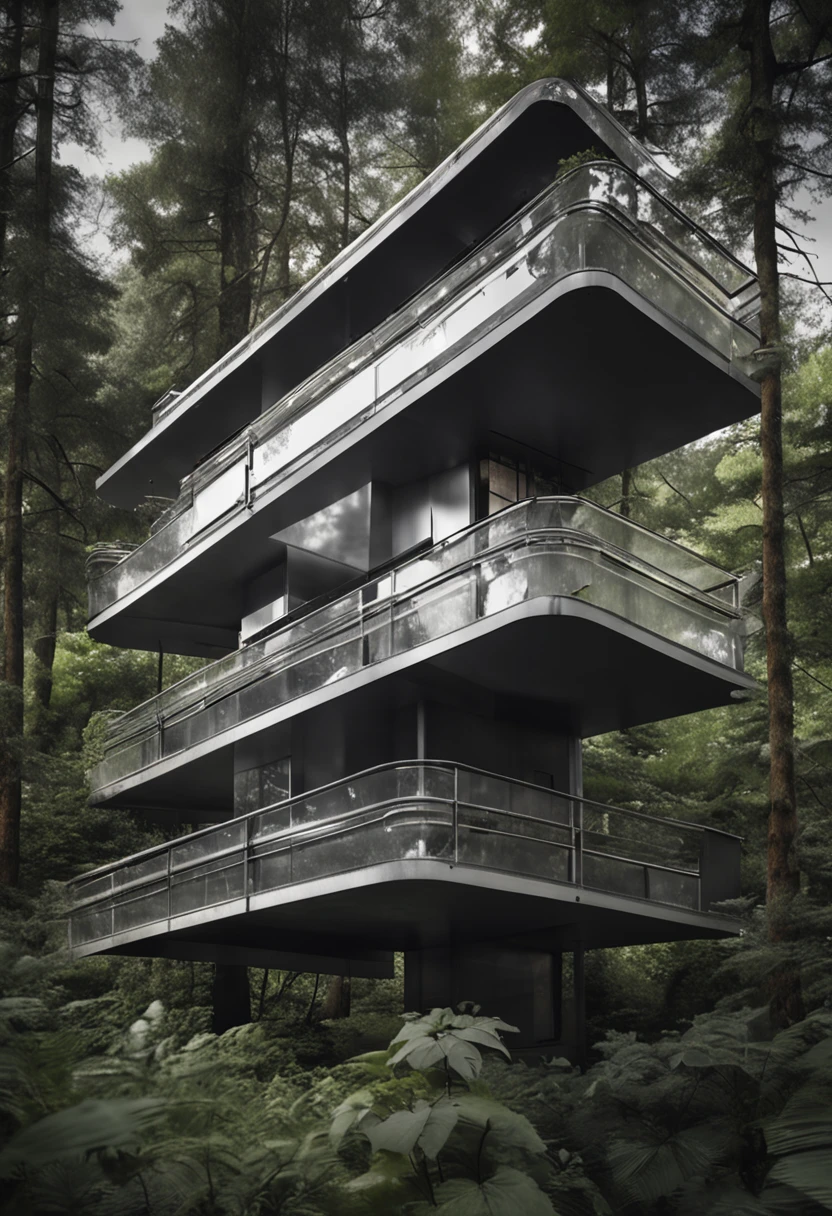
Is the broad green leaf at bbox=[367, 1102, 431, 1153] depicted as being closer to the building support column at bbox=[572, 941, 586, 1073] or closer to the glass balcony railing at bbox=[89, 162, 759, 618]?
the glass balcony railing at bbox=[89, 162, 759, 618]

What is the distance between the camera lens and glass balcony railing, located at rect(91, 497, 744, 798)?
47.8 ft

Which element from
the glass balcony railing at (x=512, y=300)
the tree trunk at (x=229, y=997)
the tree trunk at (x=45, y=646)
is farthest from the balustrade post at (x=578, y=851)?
the tree trunk at (x=45, y=646)

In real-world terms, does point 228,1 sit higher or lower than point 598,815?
higher

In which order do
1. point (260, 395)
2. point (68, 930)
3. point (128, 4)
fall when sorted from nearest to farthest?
point (68, 930) < point (260, 395) < point (128, 4)

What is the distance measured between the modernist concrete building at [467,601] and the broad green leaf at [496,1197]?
7.72 metres

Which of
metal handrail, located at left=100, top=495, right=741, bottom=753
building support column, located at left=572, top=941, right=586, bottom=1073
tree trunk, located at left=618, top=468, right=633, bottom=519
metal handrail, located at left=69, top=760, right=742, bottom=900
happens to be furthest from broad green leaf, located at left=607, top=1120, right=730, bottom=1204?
tree trunk, located at left=618, top=468, right=633, bottom=519

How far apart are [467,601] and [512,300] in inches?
157

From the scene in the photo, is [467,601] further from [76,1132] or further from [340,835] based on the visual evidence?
[76,1132]

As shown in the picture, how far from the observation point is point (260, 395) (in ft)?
74.6

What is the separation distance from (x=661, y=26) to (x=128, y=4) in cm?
1356

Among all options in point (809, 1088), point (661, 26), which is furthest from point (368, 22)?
point (809, 1088)

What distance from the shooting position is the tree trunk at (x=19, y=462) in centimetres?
2125

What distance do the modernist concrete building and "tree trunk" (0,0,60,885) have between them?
2.34 meters

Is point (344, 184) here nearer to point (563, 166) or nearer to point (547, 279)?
point (563, 166)
